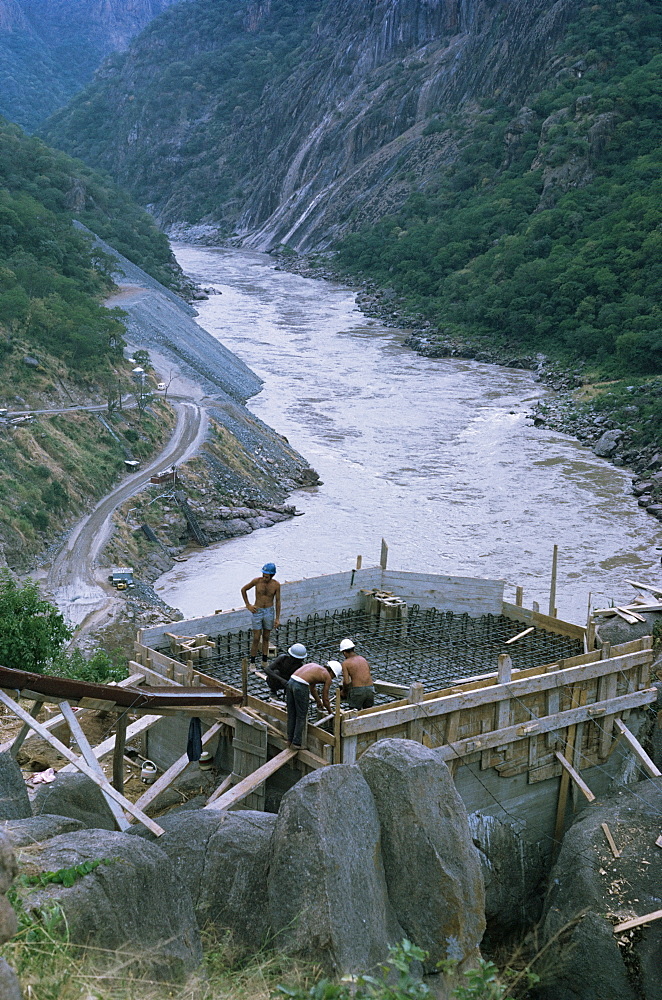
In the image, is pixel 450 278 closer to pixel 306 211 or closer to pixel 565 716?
pixel 306 211

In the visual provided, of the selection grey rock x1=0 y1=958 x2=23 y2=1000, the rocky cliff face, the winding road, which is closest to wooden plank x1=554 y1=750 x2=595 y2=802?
grey rock x1=0 y1=958 x2=23 y2=1000

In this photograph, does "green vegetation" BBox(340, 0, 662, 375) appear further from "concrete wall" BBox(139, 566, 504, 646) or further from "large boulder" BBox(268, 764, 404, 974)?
"large boulder" BBox(268, 764, 404, 974)

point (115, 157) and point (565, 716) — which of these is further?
point (115, 157)

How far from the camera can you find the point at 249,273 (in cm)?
10712

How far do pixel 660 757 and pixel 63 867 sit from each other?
862cm

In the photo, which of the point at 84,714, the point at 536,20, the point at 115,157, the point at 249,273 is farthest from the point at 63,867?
the point at 115,157

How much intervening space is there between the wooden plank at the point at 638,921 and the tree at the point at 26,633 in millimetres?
9069

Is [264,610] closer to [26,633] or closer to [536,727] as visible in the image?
[536,727]

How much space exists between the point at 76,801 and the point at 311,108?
145879 mm

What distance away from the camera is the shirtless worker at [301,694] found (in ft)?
34.9

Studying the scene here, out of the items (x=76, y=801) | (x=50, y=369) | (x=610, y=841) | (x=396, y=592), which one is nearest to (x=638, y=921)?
(x=610, y=841)

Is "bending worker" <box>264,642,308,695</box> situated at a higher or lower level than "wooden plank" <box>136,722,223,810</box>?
higher

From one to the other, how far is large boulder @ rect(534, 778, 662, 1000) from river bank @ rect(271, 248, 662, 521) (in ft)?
86.4

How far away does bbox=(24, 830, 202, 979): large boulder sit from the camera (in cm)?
714
